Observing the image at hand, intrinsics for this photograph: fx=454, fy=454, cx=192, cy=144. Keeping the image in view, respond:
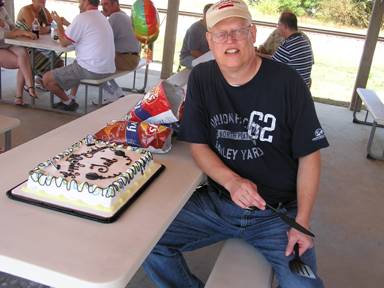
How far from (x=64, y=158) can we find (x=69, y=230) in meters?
0.33

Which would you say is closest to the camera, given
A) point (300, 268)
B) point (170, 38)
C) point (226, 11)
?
point (300, 268)

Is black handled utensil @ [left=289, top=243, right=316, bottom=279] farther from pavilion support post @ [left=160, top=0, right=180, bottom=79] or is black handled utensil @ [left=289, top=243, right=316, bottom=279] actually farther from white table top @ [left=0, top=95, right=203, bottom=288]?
pavilion support post @ [left=160, top=0, right=180, bottom=79]

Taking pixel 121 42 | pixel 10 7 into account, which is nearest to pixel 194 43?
pixel 121 42

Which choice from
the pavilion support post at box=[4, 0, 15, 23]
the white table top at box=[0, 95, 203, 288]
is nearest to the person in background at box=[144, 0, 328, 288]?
the white table top at box=[0, 95, 203, 288]

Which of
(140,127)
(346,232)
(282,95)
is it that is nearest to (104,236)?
(140,127)

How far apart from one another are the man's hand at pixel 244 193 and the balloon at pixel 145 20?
2986mm

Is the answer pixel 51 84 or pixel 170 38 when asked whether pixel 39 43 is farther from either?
pixel 170 38

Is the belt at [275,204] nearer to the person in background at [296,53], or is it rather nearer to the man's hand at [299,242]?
the man's hand at [299,242]

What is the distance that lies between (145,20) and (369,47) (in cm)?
302

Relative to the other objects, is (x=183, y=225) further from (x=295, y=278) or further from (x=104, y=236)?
(x=104, y=236)

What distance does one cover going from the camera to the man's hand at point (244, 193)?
5.04 feet

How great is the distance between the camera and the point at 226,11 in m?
1.58

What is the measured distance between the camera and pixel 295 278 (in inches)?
58.3

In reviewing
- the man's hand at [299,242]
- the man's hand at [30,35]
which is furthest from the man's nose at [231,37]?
the man's hand at [30,35]
